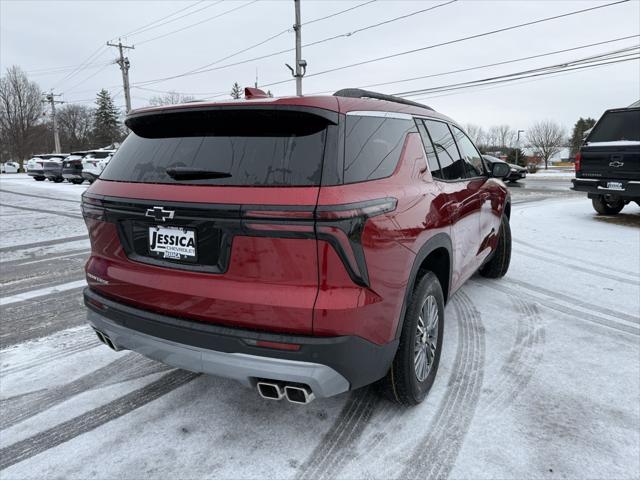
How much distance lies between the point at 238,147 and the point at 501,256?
4.00 meters

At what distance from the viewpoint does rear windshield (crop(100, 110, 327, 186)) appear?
199 cm

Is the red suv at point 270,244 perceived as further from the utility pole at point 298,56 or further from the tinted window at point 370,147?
the utility pole at point 298,56

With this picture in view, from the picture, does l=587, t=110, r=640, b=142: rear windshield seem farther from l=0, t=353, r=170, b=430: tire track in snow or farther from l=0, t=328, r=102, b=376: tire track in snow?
l=0, t=328, r=102, b=376: tire track in snow

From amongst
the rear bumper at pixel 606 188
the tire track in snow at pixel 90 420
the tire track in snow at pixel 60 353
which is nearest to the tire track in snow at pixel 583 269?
the rear bumper at pixel 606 188

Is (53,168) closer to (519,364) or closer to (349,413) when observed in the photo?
(349,413)

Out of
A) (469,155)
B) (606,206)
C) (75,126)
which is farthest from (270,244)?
(75,126)

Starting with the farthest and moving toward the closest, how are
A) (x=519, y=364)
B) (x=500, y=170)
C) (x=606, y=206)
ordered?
(x=606, y=206) → (x=500, y=170) → (x=519, y=364)

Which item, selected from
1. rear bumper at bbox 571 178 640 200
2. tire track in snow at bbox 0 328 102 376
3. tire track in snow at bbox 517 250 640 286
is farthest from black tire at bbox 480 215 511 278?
rear bumper at bbox 571 178 640 200

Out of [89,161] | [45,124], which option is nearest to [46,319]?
[89,161]

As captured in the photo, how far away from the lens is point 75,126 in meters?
77.6

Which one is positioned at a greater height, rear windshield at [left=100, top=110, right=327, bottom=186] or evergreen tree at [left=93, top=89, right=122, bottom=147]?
evergreen tree at [left=93, top=89, right=122, bottom=147]

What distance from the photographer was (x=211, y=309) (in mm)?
2055

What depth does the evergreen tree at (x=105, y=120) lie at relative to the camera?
2832 inches

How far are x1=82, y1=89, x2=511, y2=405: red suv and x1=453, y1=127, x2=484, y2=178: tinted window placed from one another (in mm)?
1382
